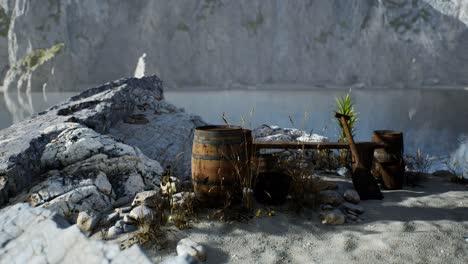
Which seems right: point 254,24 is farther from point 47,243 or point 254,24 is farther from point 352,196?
point 47,243

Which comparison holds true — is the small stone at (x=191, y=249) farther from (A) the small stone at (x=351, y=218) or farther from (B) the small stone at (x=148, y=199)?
(A) the small stone at (x=351, y=218)

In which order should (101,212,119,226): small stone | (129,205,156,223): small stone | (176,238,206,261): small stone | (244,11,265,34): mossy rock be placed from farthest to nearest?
1. (244,11,265,34): mossy rock
2. (101,212,119,226): small stone
3. (129,205,156,223): small stone
4. (176,238,206,261): small stone

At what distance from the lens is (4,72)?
80.8 metres

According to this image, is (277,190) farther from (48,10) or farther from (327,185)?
(48,10)

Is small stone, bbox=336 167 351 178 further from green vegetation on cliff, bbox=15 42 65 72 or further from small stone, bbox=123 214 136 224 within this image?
green vegetation on cliff, bbox=15 42 65 72

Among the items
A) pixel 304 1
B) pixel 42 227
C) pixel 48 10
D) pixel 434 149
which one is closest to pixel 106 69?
pixel 48 10

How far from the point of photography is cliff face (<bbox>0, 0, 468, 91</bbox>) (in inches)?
3172

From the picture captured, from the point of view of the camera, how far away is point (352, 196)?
5738 millimetres

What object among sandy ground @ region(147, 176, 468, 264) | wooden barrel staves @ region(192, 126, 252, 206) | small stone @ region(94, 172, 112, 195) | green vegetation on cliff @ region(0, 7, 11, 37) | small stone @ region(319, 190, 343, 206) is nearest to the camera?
sandy ground @ region(147, 176, 468, 264)

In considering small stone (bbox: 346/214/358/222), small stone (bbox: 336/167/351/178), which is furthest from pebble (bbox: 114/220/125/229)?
small stone (bbox: 336/167/351/178)

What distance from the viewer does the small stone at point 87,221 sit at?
15.2 ft

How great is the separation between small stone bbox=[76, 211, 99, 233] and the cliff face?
76.9 meters

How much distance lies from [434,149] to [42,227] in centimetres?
2134

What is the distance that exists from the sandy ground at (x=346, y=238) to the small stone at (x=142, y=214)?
34cm
